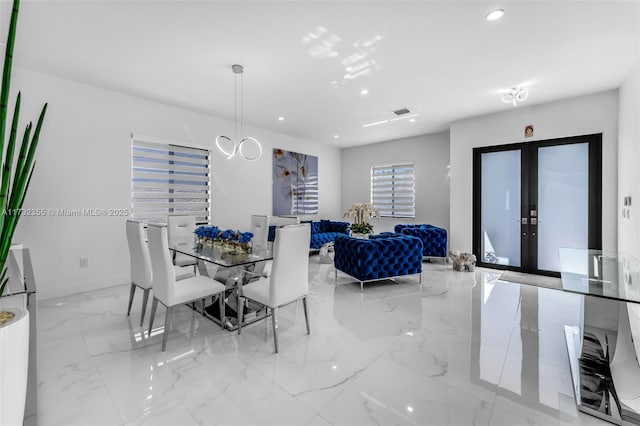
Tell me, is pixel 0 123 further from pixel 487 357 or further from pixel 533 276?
pixel 533 276

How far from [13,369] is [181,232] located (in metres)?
3.22

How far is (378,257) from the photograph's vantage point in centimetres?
399

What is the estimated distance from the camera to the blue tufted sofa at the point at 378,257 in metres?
3.93

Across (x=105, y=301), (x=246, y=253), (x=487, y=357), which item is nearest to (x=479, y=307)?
(x=487, y=357)

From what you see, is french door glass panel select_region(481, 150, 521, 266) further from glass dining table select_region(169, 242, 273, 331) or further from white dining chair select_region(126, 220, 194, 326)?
white dining chair select_region(126, 220, 194, 326)

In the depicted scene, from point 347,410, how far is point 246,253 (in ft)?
5.64

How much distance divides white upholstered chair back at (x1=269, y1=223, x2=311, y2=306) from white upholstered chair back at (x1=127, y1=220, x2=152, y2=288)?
1271mm

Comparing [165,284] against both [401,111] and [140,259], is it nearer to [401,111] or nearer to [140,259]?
[140,259]

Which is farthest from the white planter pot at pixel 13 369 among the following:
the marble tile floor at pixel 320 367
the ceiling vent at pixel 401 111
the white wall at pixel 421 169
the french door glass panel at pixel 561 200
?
the white wall at pixel 421 169

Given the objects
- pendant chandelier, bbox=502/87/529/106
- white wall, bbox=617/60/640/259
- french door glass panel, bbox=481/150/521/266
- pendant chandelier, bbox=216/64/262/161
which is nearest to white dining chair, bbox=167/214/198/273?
pendant chandelier, bbox=216/64/262/161

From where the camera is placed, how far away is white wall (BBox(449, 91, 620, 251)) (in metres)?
4.04

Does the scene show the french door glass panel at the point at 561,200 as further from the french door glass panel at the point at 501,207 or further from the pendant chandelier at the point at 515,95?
the pendant chandelier at the point at 515,95

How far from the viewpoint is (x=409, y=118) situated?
5199 millimetres

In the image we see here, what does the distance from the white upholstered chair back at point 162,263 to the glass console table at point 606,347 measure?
2.85m
